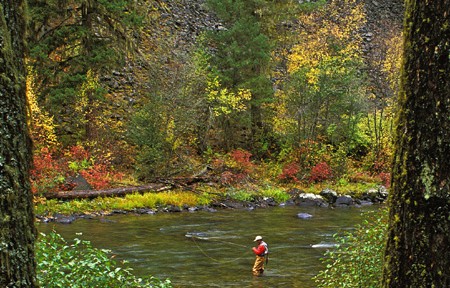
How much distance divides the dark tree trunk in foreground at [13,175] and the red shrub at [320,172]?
2402cm

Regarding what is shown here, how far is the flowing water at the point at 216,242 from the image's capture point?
11.6 metres

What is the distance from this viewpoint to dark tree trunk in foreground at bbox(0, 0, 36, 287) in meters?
2.94

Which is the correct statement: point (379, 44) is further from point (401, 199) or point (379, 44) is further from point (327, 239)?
point (401, 199)

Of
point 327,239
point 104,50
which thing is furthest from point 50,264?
point 104,50

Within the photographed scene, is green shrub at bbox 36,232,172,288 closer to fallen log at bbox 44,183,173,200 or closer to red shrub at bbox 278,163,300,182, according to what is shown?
fallen log at bbox 44,183,173,200

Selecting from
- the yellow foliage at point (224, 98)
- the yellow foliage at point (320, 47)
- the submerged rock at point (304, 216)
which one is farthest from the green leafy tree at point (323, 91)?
the submerged rock at point (304, 216)

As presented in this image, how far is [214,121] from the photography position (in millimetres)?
28078

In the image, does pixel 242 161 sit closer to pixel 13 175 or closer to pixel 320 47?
pixel 320 47

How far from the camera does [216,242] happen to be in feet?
49.5

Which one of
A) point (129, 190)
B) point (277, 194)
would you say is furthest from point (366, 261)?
point (277, 194)

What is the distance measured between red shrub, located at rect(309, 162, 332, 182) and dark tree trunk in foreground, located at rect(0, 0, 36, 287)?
78.8ft

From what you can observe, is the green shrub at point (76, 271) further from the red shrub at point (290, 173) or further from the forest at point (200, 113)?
the red shrub at point (290, 173)

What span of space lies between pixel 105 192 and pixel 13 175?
1749 cm

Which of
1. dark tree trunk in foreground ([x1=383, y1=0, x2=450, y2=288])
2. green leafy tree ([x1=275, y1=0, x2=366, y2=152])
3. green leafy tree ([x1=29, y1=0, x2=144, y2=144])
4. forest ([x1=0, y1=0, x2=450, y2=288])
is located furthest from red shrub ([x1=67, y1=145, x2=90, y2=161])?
dark tree trunk in foreground ([x1=383, y1=0, x2=450, y2=288])
